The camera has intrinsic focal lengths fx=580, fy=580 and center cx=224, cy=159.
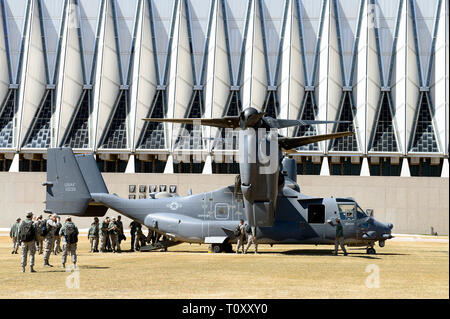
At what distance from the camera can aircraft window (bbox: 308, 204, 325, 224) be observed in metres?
31.0

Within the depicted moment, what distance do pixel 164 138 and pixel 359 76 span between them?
2460 centimetres

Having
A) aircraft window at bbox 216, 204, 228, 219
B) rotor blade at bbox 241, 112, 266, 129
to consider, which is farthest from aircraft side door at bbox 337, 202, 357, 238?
rotor blade at bbox 241, 112, 266, 129

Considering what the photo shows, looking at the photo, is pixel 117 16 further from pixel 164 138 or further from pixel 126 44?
pixel 164 138

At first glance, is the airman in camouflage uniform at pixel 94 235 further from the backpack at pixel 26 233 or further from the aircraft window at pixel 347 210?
the aircraft window at pixel 347 210

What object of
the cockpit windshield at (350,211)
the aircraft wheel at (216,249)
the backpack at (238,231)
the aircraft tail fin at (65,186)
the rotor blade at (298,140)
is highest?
the rotor blade at (298,140)

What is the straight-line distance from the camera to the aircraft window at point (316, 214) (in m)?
31.0

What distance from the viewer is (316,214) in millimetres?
31016

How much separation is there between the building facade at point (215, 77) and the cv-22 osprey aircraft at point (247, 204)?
34955 millimetres

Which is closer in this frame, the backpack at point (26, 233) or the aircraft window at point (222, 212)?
the backpack at point (26, 233)

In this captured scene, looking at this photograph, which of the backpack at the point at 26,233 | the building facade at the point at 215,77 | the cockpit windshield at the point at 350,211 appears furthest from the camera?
the building facade at the point at 215,77

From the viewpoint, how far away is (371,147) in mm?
69375

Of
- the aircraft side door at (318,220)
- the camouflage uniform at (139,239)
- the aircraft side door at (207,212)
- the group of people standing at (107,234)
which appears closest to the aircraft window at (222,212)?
the aircraft side door at (207,212)

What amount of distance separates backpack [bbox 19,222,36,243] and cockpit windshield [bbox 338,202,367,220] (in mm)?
16710
